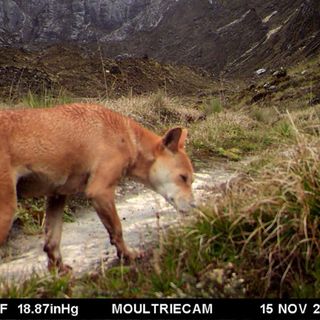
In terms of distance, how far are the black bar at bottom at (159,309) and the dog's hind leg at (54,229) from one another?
1.18 meters

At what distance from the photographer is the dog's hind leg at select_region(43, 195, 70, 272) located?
16.7ft

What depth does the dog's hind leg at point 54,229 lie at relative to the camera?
16.7ft

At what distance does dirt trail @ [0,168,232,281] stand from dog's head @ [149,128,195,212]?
0.14m

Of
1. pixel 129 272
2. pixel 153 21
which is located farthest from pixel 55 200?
pixel 153 21

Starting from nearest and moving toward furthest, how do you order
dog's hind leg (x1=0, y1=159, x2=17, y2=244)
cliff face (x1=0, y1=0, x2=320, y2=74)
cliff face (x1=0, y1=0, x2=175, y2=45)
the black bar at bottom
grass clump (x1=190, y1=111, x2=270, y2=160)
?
the black bar at bottom
dog's hind leg (x1=0, y1=159, x2=17, y2=244)
grass clump (x1=190, y1=111, x2=270, y2=160)
cliff face (x1=0, y1=0, x2=320, y2=74)
cliff face (x1=0, y1=0, x2=175, y2=45)

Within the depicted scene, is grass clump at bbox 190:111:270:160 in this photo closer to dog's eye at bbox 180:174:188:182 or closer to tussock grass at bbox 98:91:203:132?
tussock grass at bbox 98:91:203:132

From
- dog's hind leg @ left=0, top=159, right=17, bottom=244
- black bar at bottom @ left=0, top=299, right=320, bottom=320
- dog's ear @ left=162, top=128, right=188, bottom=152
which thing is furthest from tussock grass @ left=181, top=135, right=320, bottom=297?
dog's hind leg @ left=0, top=159, right=17, bottom=244

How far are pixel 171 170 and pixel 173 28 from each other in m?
113

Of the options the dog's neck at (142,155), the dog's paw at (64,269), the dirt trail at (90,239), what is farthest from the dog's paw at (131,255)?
the dog's neck at (142,155)

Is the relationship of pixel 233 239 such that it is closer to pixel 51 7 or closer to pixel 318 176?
pixel 318 176

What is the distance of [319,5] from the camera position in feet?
189

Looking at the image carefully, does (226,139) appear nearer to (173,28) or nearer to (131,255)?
(131,255)

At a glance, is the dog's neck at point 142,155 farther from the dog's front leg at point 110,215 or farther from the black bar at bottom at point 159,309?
the black bar at bottom at point 159,309

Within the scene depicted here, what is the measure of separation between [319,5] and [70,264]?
186ft
